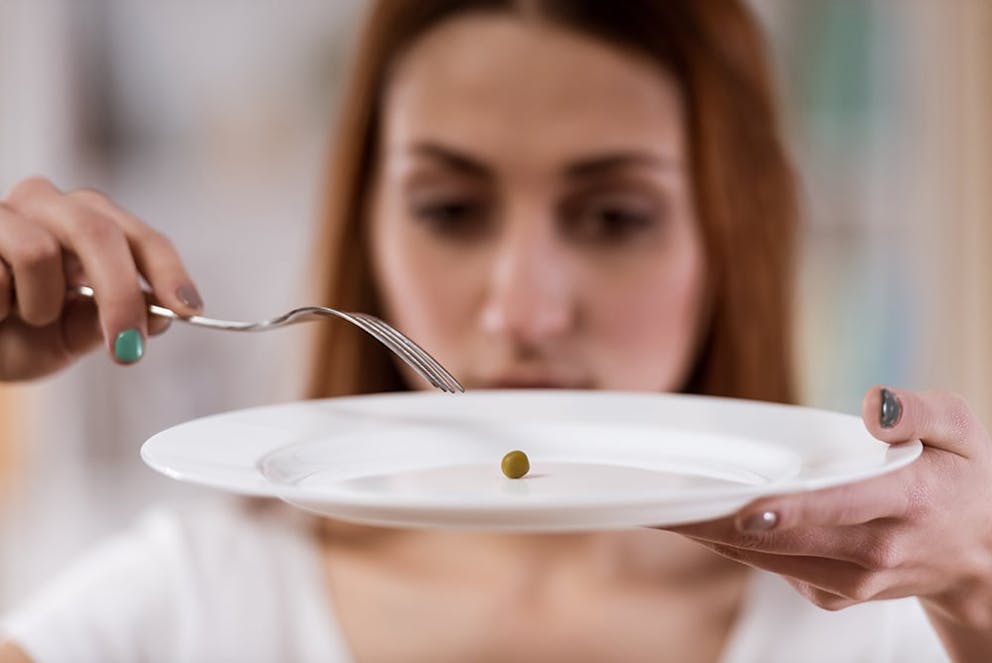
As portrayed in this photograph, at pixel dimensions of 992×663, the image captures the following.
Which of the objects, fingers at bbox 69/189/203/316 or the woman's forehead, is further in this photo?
the woman's forehead

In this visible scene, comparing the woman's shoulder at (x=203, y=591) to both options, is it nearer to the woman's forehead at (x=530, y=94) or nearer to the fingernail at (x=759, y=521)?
the woman's forehead at (x=530, y=94)

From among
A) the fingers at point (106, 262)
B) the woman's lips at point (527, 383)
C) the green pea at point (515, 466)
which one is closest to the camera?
the green pea at point (515, 466)

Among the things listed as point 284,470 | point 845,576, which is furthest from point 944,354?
point 284,470

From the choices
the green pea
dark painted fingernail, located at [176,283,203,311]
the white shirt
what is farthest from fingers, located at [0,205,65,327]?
the white shirt

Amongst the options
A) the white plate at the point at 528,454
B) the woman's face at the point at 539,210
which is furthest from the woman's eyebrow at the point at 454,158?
the white plate at the point at 528,454

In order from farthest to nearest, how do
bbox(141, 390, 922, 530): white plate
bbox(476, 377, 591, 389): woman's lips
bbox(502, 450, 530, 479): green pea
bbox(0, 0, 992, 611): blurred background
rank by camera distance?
bbox(0, 0, 992, 611): blurred background
bbox(476, 377, 591, 389): woman's lips
bbox(502, 450, 530, 479): green pea
bbox(141, 390, 922, 530): white plate

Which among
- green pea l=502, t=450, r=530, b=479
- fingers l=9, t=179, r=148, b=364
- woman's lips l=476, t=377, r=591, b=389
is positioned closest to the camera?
green pea l=502, t=450, r=530, b=479

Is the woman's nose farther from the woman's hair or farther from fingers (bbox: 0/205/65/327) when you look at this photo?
fingers (bbox: 0/205/65/327)
